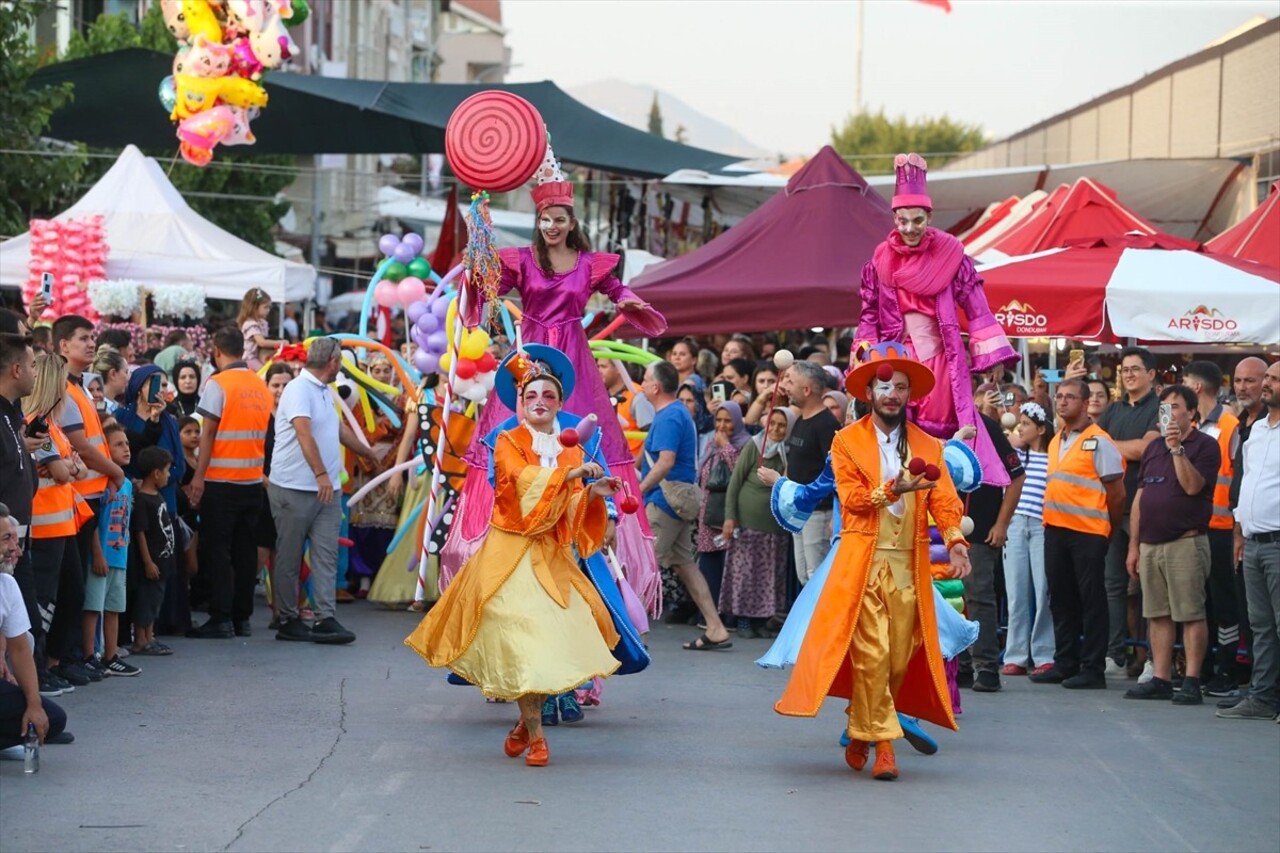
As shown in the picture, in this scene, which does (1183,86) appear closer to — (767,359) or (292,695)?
(767,359)

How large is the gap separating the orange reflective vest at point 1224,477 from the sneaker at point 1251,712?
1.15m

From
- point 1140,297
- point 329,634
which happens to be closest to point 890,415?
point 329,634

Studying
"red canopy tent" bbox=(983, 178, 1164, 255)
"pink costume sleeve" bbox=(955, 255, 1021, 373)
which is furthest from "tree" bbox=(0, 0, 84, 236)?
"pink costume sleeve" bbox=(955, 255, 1021, 373)

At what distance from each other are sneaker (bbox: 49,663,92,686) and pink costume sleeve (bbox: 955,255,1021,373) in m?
4.97

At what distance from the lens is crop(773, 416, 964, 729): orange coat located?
7.86 meters

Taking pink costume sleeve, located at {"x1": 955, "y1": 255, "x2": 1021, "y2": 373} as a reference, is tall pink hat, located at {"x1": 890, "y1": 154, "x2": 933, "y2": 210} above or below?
above

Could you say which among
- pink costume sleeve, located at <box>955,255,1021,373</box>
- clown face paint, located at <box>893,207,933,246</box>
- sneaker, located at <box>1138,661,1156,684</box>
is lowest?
sneaker, located at <box>1138,661,1156,684</box>

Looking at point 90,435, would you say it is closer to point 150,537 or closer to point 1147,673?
point 150,537

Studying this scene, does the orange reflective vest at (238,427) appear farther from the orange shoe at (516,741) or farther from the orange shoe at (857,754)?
the orange shoe at (857,754)

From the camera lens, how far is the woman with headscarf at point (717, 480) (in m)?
13.1

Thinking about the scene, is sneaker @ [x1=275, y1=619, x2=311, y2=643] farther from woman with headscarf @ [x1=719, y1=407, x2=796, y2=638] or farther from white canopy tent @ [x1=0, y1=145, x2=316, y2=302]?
white canopy tent @ [x1=0, y1=145, x2=316, y2=302]

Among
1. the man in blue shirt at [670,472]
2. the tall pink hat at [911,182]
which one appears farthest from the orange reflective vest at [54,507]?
the tall pink hat at [911,182]

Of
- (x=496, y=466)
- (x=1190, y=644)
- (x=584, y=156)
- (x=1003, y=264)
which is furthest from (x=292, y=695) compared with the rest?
(x=584, y=156)

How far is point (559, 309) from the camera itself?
9.50 metres
